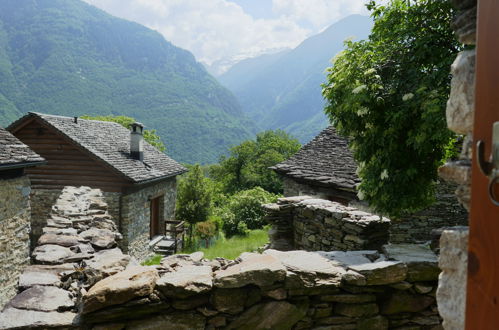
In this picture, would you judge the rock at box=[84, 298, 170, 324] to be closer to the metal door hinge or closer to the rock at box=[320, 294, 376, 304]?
the rock at box=[320, 294, 376, 304]

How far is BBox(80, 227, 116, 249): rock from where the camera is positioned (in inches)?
187

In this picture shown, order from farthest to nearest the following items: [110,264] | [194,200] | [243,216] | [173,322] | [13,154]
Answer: [243,216] < [194,200] < [13,154] < [110,264] < [173,322]

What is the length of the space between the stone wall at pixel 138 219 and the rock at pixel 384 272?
12.0m

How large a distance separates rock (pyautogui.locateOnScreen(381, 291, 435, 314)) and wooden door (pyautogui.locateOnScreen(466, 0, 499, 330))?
7.40 ft

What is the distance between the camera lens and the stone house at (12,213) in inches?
257

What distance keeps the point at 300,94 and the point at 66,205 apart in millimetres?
177534

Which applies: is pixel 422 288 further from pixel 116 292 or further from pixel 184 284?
pixel 116 292

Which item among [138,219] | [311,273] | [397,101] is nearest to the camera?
[311,273]

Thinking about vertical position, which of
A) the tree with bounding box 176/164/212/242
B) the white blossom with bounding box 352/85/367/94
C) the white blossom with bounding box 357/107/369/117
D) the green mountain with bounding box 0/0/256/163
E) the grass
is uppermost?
the green mountain with bounding box 0/0/256/163

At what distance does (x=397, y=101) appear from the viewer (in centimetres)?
584

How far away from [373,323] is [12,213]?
6.83 metres

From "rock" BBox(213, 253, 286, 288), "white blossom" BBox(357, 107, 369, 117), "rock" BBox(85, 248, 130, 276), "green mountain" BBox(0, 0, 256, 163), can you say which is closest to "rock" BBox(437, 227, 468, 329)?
"rock" BBox(213, 253, 286, 288)

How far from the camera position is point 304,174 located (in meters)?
13.0

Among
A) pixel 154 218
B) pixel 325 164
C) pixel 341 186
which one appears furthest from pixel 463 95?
pixel 154 218
